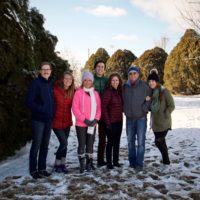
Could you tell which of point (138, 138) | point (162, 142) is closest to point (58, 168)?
point (138, 138)

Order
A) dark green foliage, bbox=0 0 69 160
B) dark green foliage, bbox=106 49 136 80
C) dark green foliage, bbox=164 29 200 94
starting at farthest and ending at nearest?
dark green foliage, bbox=106 49 136 80, dark green foliage, bbox=164 29 200 94, dark green foliage, bbox=0 0 69 160

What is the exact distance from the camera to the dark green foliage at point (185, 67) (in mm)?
19719

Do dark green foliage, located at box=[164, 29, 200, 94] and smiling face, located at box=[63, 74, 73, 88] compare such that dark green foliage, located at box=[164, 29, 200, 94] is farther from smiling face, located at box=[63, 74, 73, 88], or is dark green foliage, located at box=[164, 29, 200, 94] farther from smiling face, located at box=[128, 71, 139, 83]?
smiling face, located at box=[63, 74, 73, 88]

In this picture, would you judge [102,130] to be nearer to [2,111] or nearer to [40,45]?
[2,111]

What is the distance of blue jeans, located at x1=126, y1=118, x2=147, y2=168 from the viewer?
6105 mm

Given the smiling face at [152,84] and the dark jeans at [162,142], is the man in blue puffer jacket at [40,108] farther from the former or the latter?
the dark jeans at [162,142]

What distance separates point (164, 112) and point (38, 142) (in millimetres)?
2474

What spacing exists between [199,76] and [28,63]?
14896 millimetres

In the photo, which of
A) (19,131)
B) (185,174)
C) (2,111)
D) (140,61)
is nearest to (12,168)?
(19,131)

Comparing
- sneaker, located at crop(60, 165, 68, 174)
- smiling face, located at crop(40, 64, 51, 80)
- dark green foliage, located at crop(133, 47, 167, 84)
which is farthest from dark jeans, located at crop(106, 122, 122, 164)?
dark green foliage, located at crop(133, 47, 167, 84)

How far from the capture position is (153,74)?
6348 mm

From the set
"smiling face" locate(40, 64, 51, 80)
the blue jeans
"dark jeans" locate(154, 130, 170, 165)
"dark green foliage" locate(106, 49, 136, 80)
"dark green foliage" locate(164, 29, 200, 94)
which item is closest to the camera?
"smiling face" locate(40, 64, 51, 80)

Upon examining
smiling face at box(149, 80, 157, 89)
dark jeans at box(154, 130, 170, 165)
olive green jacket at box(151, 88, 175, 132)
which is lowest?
dark jeans at box(154, 130, 170, 165)

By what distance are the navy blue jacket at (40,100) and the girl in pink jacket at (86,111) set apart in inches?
18.8
